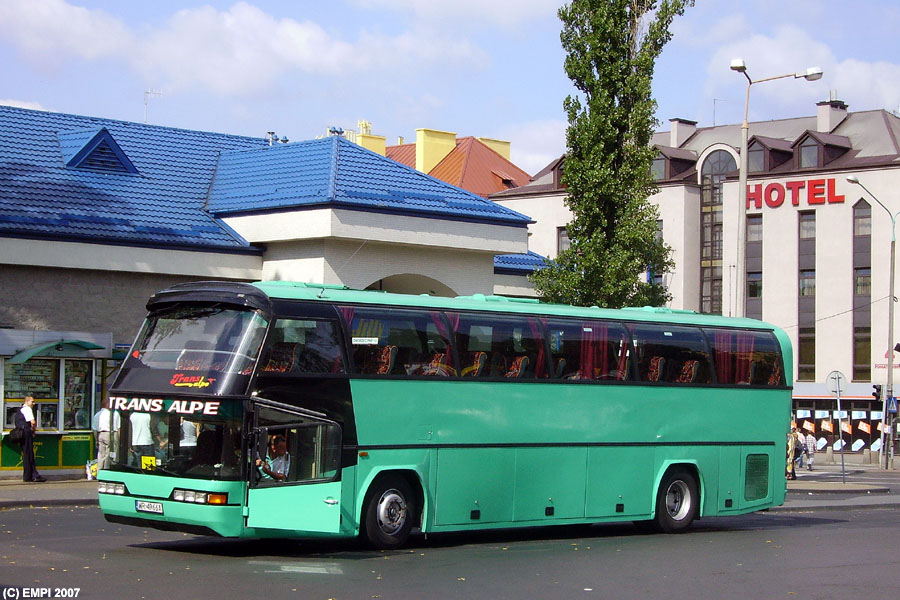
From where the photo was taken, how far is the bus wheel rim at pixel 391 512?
1616 centimetres

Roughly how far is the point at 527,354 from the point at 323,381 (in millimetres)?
3554

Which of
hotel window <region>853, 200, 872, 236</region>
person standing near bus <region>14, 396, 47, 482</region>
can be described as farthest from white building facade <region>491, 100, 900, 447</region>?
person standing near bus <region>14, 396, 47, 482</region>

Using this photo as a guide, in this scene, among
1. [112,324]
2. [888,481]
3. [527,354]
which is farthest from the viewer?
[888,481]

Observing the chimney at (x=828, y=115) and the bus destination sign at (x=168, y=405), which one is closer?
the bus destination sign at (x=168, y=405)

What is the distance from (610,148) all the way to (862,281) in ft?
131

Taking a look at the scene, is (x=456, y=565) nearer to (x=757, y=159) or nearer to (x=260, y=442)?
(x=260, y=442)

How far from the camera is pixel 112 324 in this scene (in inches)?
1104

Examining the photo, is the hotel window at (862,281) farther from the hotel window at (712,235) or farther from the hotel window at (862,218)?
the hotel window at (712,235)

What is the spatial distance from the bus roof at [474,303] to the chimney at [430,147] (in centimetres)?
5838

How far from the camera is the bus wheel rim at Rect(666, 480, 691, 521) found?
65.8 ft

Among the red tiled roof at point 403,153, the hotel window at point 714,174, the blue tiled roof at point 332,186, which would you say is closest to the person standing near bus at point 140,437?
the blue tiled roof at point 332,186

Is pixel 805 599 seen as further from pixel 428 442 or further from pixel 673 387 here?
pixel 673 387

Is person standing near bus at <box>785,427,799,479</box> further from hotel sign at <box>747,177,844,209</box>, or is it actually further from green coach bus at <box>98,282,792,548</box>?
hotel sign at <box>747,177,844,209</box>

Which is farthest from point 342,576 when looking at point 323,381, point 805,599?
point 805,599
